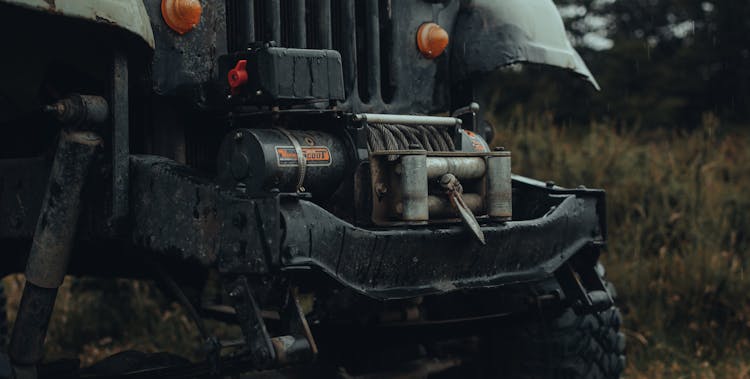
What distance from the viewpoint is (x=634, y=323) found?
6.14 m

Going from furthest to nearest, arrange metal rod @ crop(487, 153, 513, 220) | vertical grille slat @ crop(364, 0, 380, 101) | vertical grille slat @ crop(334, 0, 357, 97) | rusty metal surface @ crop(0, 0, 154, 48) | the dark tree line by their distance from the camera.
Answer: the dark tree line → vertical grille slat @ crop(364, 0, 380, 101) → vertical grille slat @ crop(334, 0, 357, 97) → metal rod @ crop(487, 153, 513, 220) → rusty metal surface @ crop(0, 0, 154, 48)

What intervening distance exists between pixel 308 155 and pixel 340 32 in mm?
741

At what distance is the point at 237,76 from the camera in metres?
3.30

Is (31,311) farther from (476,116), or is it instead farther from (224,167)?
(476,116)

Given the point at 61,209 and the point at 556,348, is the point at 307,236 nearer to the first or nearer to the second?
the point at 61,209

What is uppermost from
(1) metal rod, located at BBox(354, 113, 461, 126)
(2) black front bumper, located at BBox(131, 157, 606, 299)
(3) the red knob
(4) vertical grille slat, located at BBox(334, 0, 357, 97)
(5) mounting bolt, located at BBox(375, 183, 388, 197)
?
(4) vertical grille slat, located at BBox(334, 0, 357, 97)

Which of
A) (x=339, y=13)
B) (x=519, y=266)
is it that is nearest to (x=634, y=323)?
(x=519, y=266)

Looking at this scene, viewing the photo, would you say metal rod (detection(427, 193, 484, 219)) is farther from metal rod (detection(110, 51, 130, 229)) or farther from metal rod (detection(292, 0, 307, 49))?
metal rod (detection(110, 51, 130, 229))

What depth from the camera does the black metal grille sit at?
3.60 metres

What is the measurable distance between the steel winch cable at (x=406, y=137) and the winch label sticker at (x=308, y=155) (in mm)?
181

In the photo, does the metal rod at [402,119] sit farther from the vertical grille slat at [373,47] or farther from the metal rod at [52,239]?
the metal rod at [52,239]

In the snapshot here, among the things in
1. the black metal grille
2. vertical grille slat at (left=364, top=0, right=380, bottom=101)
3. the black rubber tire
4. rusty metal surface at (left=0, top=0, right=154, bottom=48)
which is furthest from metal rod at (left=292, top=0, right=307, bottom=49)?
the black rubber tire

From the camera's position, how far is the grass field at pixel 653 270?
19.4 feet

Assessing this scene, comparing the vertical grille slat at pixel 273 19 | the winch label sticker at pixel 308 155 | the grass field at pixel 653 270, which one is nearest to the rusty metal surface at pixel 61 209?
the winch label sticker at pixel 308 155
